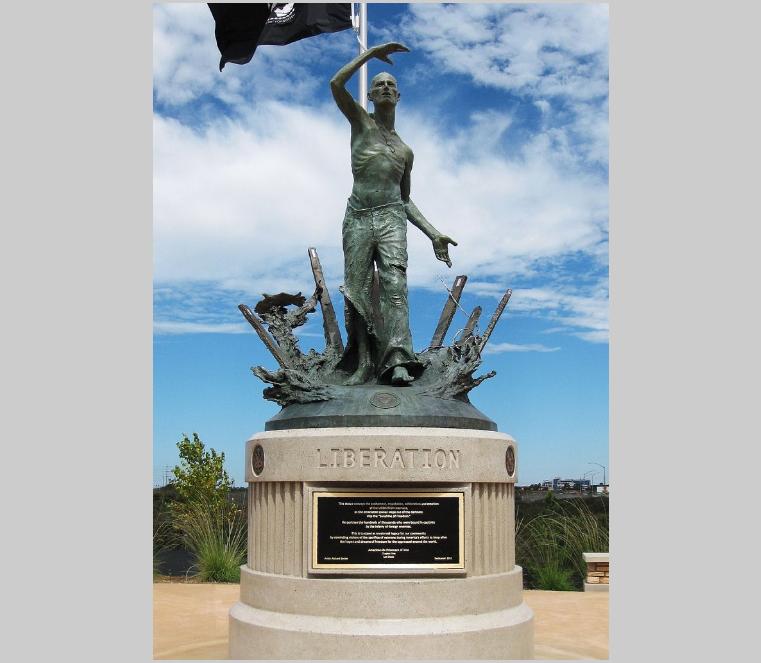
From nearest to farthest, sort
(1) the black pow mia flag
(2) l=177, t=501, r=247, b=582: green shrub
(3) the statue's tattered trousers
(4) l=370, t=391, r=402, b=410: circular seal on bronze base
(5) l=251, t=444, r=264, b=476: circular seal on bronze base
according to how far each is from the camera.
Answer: (4) l=370, t=391, r=402, b=410: circular seal on bronze base, (5) l=251, t=444, r=264, b=476: circular seal on bronze base, (3) the statue's tattered trousers, (1) the black pow mia flag, (2) l=177, t=501, r=247, b=582: green shrub

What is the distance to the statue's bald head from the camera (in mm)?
9258

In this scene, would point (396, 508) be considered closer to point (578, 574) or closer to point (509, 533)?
point (509, 533)

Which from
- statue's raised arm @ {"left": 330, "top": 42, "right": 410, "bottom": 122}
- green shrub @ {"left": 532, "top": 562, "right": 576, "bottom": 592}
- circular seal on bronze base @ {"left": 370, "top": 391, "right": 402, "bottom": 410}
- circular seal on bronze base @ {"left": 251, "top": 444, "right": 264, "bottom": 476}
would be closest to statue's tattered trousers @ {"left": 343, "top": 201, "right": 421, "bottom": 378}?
circular seal on bronze base @ {"left": 370, "top": 391, "right": 402, "bottom": 410}

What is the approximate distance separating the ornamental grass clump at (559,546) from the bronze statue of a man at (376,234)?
262 inches

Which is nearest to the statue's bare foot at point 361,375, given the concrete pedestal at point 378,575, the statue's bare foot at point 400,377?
the statue's bare foot at point 400,377

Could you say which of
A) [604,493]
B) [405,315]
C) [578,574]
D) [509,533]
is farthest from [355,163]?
[604,493]

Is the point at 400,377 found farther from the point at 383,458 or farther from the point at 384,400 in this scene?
the point at 383,458

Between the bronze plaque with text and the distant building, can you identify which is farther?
the distant building

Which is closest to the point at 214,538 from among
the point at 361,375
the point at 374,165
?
the point at 361,375

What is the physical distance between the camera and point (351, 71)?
8.99 metres

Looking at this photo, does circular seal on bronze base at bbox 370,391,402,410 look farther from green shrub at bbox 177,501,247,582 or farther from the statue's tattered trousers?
green shrub at bbox 177,501,247,582

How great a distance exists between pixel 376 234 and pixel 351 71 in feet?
5.45

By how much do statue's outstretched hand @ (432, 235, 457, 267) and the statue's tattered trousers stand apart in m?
0.57

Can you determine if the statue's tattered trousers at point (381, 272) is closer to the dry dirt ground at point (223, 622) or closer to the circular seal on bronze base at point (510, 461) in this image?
the circular seal on bronze base at point (510, 461)
